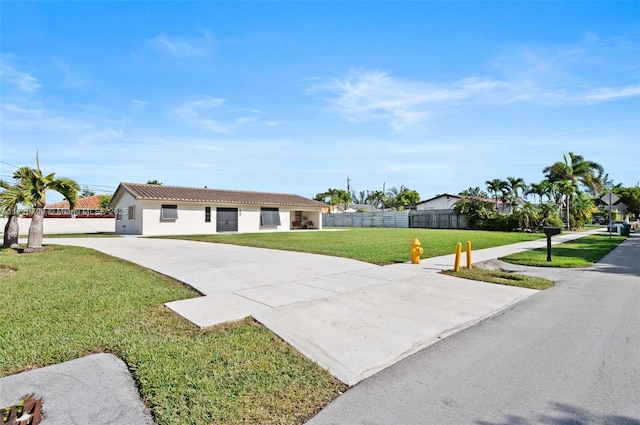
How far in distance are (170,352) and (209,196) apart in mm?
25373

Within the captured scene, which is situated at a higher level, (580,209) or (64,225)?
(580,209)

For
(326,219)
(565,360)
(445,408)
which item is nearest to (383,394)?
(445,408)

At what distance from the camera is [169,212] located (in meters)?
24.9

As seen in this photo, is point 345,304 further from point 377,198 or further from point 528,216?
point 377,198

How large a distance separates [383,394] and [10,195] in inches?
601

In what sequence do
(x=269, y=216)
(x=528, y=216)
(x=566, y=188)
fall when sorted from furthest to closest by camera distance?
(x=566, y=188) → (x=269, y=216) → (x=528, y=216)

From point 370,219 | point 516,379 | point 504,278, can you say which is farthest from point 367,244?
point 370,219

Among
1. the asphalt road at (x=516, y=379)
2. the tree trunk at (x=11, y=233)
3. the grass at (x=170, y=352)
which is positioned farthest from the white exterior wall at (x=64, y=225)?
the asphalt road at (x=516, y=379)

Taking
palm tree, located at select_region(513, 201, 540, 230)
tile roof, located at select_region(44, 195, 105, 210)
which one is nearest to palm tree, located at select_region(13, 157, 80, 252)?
palm tree, located at select_region(513, 201, 540, 230)

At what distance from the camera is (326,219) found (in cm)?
4772

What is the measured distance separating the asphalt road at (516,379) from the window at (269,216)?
25.9 meters

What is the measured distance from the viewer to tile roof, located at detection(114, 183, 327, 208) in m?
24.6

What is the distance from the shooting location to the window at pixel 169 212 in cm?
2464

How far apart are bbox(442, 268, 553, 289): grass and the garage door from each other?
21772 millimetres
